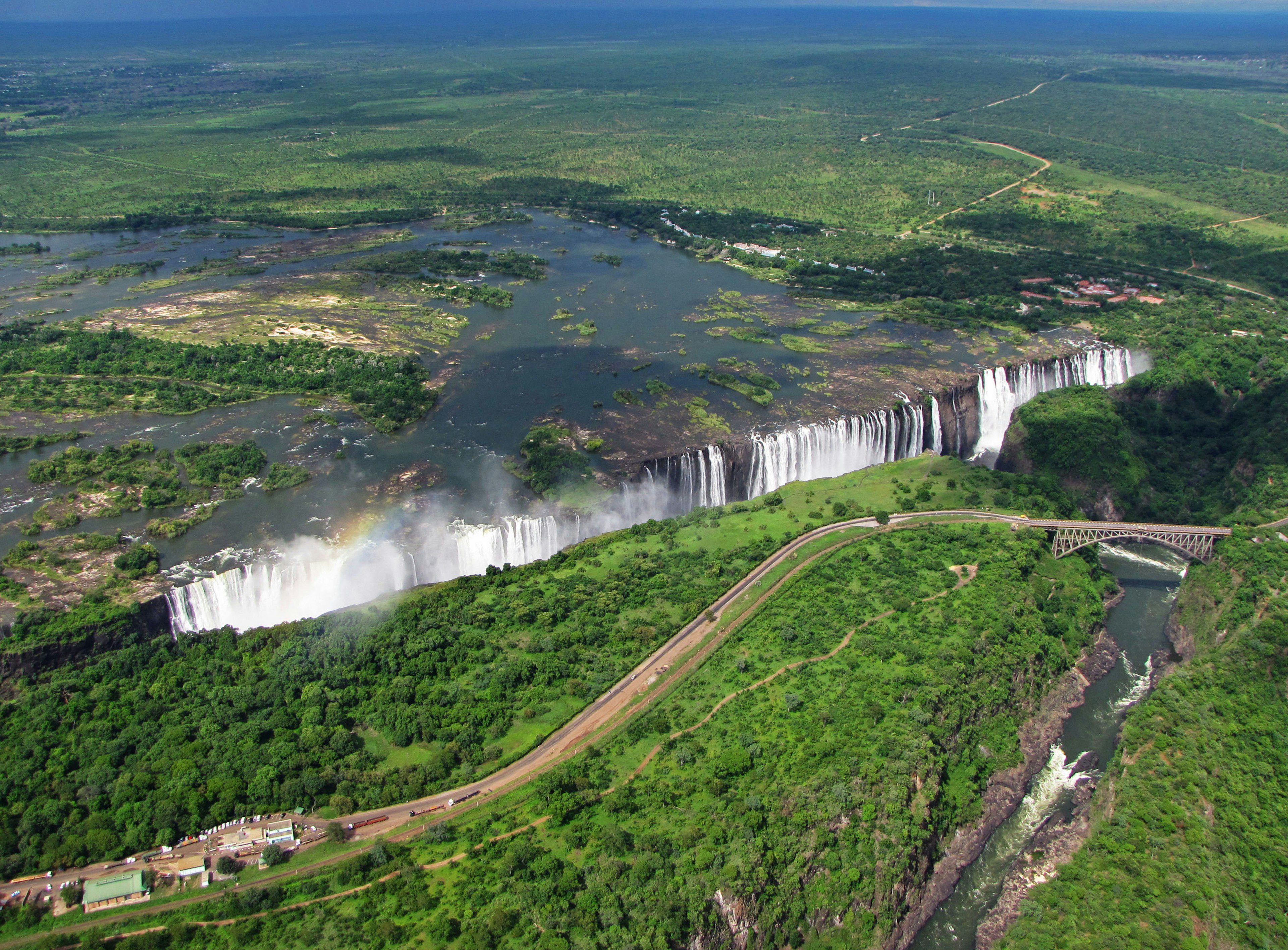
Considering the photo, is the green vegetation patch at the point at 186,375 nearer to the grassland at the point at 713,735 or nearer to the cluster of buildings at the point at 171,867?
the grassland at the point at 713,735

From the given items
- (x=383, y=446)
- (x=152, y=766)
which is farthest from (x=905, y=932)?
(x=383, y=446)

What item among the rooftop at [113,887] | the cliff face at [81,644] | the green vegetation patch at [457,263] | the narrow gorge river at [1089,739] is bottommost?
the narrow gorge river at [1089,739]

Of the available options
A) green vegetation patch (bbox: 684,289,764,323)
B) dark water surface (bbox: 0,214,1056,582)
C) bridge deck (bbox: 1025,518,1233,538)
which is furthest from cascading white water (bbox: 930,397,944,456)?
green vegetation patch (bbox: 684,289,764,323)

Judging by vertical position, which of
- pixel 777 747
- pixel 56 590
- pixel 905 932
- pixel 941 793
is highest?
pixel 56 590

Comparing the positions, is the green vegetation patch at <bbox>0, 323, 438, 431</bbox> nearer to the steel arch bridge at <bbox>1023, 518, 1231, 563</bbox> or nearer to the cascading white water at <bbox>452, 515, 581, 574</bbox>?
the cascading white water at <bbox>452, 515, 581, 574</bbox>

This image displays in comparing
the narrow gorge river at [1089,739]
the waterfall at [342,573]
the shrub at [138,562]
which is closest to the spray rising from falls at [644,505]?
the waterfall at [342,573]

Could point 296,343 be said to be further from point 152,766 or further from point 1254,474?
point 1254,474

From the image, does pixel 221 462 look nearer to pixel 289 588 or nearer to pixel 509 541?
pixel 289 588
